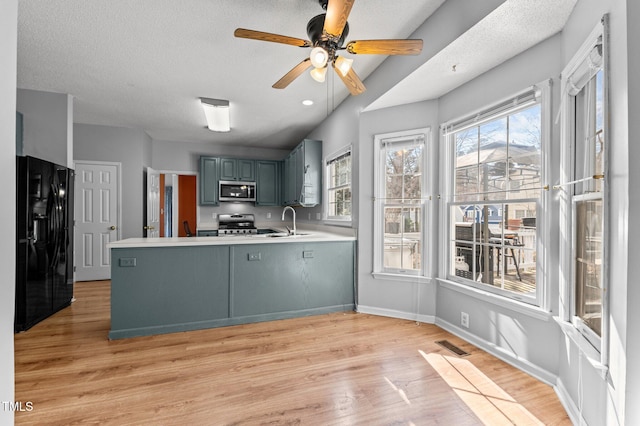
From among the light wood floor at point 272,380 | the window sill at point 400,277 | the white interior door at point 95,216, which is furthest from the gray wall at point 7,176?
the white interior door at point 95,216

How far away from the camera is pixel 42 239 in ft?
10.3

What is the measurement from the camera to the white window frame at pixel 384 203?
3088 mm

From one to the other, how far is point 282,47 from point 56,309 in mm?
3822

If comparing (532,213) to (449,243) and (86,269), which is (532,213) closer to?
(449,243)

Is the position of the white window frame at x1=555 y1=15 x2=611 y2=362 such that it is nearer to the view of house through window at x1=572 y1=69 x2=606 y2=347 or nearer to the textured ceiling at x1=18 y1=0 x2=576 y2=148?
the view of house through window at x1=572 y1=69 x2=606 y2=347

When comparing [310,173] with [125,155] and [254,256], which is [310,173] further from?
[125,155]

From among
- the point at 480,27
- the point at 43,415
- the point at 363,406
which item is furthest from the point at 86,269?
the point at 480,27

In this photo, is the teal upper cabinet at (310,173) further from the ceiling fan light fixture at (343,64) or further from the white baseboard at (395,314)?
the ceiling fan light fixture at (343,64)

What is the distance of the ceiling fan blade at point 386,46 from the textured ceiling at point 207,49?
40cm

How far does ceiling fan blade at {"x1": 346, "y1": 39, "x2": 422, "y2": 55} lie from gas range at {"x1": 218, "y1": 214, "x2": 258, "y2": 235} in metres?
4.91

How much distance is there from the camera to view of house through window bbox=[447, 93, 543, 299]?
7.13ft

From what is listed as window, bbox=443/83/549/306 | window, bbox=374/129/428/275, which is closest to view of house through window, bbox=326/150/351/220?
window, bbox=374/129/428/275

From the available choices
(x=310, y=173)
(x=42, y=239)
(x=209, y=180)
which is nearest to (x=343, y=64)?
(x=310, y=173)

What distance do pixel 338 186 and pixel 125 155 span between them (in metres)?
3.70
